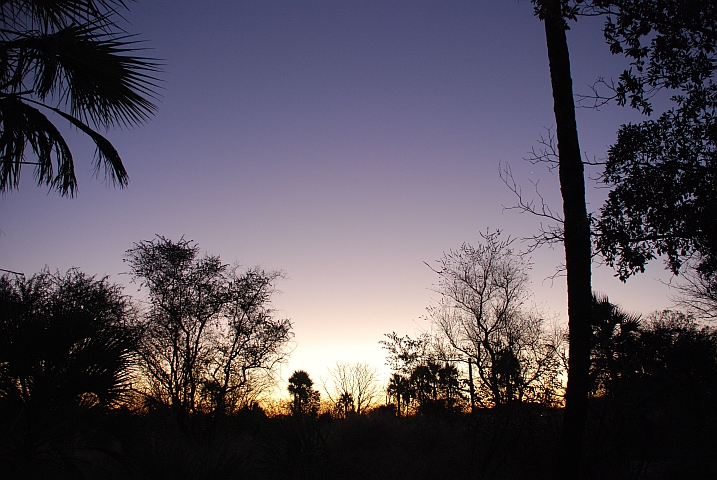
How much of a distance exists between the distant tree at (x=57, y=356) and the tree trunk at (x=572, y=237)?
6.40m

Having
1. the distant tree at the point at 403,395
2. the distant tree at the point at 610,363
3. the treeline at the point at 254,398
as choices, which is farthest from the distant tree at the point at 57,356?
the distant tree at the point at 403,395

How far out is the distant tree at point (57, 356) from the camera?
16.9 feet

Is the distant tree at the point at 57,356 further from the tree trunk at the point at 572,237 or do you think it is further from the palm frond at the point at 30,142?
the tree trunk at the point at 572,237

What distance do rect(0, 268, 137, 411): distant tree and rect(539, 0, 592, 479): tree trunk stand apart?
6.40 meters

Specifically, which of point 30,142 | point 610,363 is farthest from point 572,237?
point 30,142

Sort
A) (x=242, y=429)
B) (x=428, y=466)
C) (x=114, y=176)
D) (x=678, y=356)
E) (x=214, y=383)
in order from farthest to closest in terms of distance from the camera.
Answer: (x=214, y=383)
(x=242, y=429)
(x=428, y=466)
(x=678, y=356)
(x=114, y=176)

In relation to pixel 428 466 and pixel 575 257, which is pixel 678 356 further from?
pixel 428 466

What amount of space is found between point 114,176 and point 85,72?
4.06 feet

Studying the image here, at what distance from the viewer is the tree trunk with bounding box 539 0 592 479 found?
620 centimetres

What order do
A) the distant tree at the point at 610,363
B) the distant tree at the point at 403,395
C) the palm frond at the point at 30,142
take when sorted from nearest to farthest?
1. the palm frond at the point at 30,142
2. the distant tree at the point at 610,363
3. the distant tree at the point at 403,395

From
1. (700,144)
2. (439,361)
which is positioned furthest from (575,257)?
(439,361)

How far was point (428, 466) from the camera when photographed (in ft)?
35.9

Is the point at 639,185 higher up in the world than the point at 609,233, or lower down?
higher up

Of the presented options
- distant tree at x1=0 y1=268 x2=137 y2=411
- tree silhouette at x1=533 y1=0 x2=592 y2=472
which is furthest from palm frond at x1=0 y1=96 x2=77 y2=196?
tree silhouette at x1=533 y1=0 x2=592 y2=472
